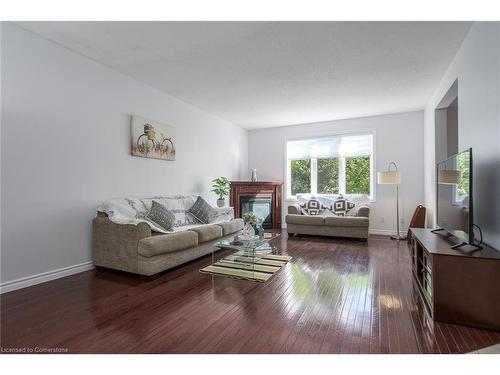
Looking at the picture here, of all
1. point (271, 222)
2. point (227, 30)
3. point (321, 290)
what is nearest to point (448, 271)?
point (321, 290)

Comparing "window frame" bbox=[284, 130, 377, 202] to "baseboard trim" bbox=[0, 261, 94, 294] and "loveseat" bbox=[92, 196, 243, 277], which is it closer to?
"loveseat" bbox=[92, 196, 243, 277]

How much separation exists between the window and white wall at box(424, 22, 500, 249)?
2878 mm

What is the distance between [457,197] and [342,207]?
294cm

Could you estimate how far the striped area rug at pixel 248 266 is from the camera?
2.94 m

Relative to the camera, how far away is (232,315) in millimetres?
2043

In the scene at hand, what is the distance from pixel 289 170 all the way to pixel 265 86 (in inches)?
115

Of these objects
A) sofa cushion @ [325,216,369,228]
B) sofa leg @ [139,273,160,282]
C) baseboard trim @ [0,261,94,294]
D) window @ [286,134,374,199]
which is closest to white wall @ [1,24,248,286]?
baseboard trim @ [0,261,94,294]

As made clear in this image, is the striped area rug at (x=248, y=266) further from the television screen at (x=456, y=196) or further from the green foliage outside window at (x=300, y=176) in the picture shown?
the green foliage outside window at (x=300, y=176)

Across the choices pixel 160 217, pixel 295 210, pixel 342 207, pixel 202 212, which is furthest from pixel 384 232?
pixel 160 217

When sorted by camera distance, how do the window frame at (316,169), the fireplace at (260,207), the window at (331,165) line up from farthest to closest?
1. the fireplace at (260,207)
2. the window at (331,165)
3. the window frame at (316,169)

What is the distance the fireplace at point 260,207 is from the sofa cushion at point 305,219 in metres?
1.09

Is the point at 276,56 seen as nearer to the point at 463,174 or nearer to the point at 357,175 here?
the point at 463,174

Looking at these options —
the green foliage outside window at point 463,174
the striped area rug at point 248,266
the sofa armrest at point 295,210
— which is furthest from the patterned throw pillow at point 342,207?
the green foliage outside window at point 463,174

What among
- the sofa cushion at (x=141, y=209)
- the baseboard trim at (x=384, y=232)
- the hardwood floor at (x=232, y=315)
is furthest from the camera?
the baseboard trim at (x=384, y=232)
